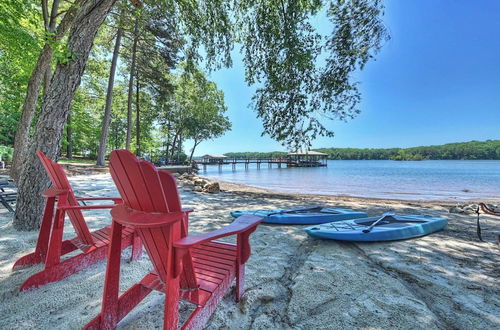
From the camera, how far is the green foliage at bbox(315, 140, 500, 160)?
75613 mm

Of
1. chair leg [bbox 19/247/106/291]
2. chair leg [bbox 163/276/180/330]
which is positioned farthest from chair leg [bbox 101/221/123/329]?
chair leg [bbox 19/247/106/291]

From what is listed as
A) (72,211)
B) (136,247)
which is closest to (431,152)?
(136,247)

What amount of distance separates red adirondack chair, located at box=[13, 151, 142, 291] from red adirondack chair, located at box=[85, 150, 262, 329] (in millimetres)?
726

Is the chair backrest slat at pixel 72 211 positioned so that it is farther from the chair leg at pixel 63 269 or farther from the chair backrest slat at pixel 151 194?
the chair backrest slat at pixel 151 194

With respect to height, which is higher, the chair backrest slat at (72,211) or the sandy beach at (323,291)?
the chair backrest slat at (72,211)

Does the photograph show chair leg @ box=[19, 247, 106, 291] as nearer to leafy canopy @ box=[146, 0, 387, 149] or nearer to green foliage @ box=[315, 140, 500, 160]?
leafy canopy @ box=[146, 0, 387, 149]

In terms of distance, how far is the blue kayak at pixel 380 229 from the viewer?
3133 mm

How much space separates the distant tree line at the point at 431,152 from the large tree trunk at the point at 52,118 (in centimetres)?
6105

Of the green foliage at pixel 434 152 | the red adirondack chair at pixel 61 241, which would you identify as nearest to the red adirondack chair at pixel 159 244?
the red adirondack chair at pixel 61 241

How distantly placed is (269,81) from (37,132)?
5814 mm

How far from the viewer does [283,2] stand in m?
6.28

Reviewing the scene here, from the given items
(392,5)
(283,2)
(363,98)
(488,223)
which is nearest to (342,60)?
(363,98)

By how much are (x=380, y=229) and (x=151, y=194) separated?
3363mm

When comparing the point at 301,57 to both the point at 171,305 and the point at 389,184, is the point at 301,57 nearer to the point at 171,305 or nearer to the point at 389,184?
the point at 171,305
